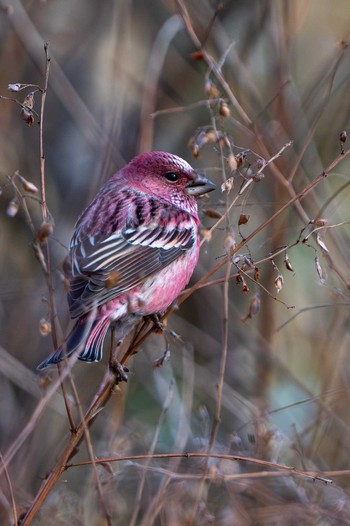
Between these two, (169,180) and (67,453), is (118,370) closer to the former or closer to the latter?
(67,453)

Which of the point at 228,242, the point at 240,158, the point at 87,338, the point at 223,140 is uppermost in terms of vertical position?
the point at 223,140

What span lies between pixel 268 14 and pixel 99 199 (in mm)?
2987

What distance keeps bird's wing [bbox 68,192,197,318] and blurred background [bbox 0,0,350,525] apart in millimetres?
420

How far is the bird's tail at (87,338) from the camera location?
4.15 m

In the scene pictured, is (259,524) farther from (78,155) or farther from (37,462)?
(78,155)

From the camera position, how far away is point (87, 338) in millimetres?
4426

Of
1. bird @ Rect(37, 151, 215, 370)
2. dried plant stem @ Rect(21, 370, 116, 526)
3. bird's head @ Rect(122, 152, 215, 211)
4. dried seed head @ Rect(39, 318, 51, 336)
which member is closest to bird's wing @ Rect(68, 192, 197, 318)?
bird @ Rect(37, 151, 215, 370)

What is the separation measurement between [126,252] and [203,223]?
93cm

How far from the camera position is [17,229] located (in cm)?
802

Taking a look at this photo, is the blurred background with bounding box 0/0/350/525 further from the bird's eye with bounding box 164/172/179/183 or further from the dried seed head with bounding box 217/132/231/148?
the dried seed head with bounding box 217/132/231/148

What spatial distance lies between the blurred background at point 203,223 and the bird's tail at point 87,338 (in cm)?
126

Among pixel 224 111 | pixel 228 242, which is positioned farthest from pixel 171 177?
pixel 228 242

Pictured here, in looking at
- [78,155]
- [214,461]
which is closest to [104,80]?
[78,155]

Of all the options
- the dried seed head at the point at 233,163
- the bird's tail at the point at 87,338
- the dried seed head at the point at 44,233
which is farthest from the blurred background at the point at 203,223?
the dried seed head at the point at 44,233
